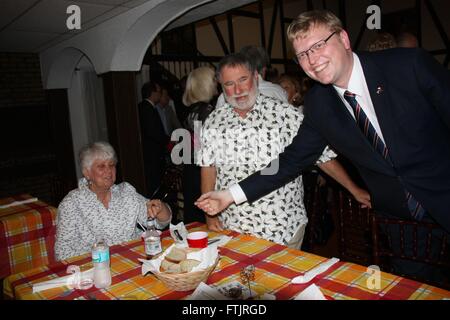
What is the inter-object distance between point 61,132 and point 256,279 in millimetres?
6673

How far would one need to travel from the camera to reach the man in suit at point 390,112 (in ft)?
4.91

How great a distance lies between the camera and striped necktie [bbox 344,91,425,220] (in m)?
1.61

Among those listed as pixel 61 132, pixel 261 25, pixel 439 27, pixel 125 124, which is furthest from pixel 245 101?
pixel 261 25

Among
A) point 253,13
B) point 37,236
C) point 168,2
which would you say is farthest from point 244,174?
point 253,13

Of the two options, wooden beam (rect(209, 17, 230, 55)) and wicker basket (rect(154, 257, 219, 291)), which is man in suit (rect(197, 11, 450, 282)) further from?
wooden beam (rect(209, 17, 230, 55))

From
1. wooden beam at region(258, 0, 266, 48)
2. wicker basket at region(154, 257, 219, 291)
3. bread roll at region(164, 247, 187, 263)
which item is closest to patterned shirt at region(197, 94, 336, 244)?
bread roll at region(164, 247, 187, 263)

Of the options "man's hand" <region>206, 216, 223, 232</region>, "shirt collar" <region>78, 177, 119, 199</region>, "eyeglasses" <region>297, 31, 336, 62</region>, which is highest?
"eyeglasses" <region>297, 31, 336, 62</region>

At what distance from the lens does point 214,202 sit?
189 centimetres

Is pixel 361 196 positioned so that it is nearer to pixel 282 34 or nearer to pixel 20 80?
pixel 20 80

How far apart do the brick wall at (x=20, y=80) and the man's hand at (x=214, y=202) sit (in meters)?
5.98

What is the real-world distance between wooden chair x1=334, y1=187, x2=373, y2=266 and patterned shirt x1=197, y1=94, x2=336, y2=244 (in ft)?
0.97

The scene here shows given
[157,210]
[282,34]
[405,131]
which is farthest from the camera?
[282,34]

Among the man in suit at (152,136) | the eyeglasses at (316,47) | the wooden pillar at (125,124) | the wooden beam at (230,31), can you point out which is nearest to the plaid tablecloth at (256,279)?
the eyeglasses at (316,47)
